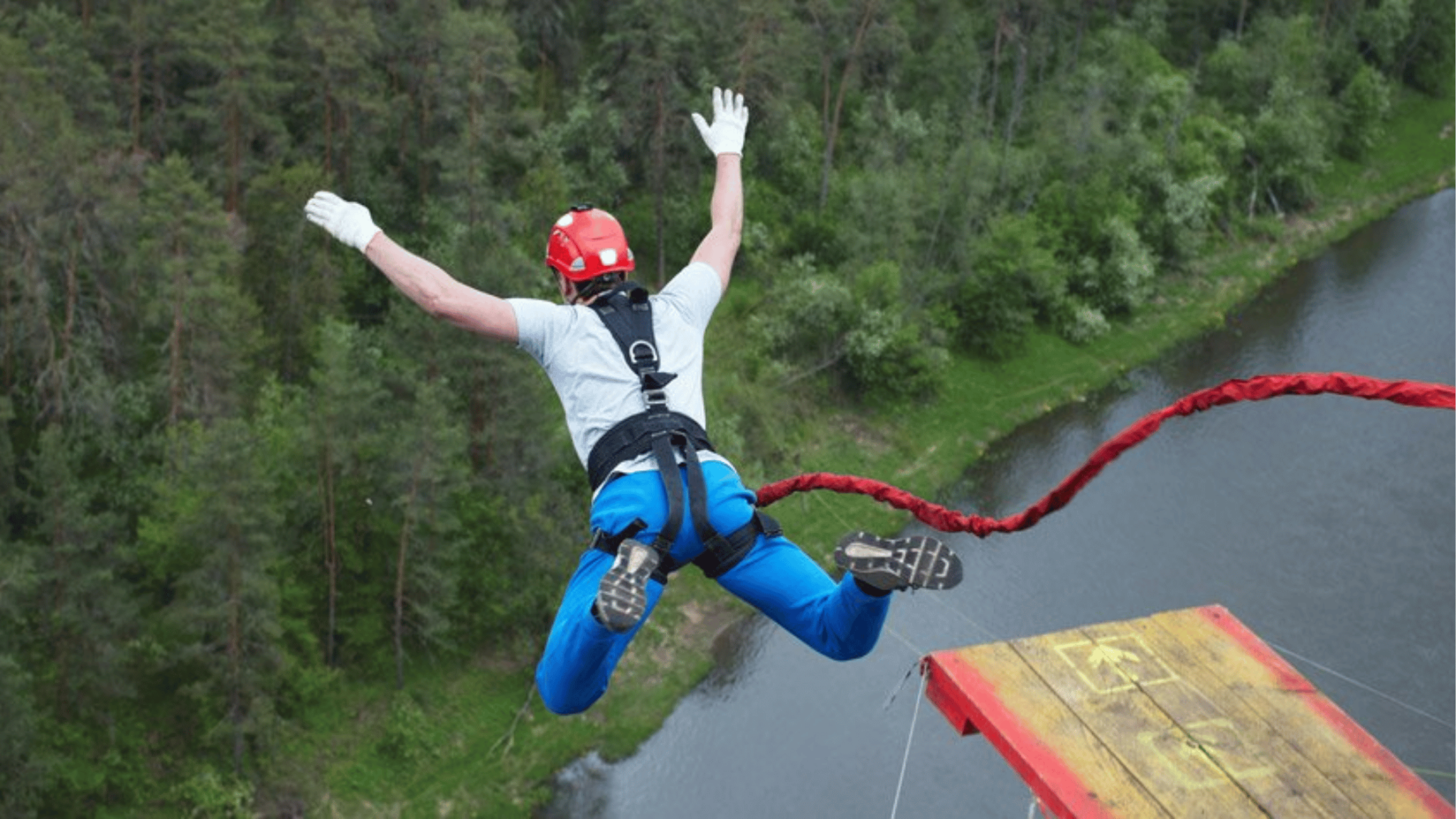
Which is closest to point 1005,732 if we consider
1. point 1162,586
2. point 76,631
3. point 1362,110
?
point 76,631

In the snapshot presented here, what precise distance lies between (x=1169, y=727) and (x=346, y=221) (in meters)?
4.01

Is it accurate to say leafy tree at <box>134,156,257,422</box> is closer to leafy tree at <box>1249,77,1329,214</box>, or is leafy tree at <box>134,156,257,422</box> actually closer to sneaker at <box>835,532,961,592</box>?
sneaker at <box>835,532,961,592</box>

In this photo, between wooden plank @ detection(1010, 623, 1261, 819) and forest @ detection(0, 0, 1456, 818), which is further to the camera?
forest @ detection(0, 0, 1456, 818)

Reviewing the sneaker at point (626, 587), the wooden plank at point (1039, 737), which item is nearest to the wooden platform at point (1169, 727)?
the wooden plank at point (1039, 737)

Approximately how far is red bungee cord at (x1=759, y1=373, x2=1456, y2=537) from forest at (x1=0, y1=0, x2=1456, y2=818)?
41.0 feet

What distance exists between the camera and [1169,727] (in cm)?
640

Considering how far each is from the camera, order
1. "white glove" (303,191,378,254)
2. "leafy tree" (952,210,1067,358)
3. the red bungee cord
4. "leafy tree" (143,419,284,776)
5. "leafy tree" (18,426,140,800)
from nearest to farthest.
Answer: the red bungee cord
"white glove" (303,191,378,254)
"leafy tree" (143,419,284,776)
"leafy tree" (18,426,140,800)
"leafy tree" (952,210,1067,358)

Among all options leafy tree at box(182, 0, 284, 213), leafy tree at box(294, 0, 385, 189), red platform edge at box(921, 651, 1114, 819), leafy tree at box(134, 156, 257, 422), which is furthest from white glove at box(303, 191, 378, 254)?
leafy tree at box(294, 0, 385, 189)

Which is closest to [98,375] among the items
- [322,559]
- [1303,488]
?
[322,559]

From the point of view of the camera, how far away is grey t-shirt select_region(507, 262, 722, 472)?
577cm

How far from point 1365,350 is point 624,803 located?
19.1m

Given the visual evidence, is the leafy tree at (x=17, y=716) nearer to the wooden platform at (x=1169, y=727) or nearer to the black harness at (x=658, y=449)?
the black harness at (x=658, y=449)

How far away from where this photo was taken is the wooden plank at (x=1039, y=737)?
593cm

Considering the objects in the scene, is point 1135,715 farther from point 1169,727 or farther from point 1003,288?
point 1003,288
